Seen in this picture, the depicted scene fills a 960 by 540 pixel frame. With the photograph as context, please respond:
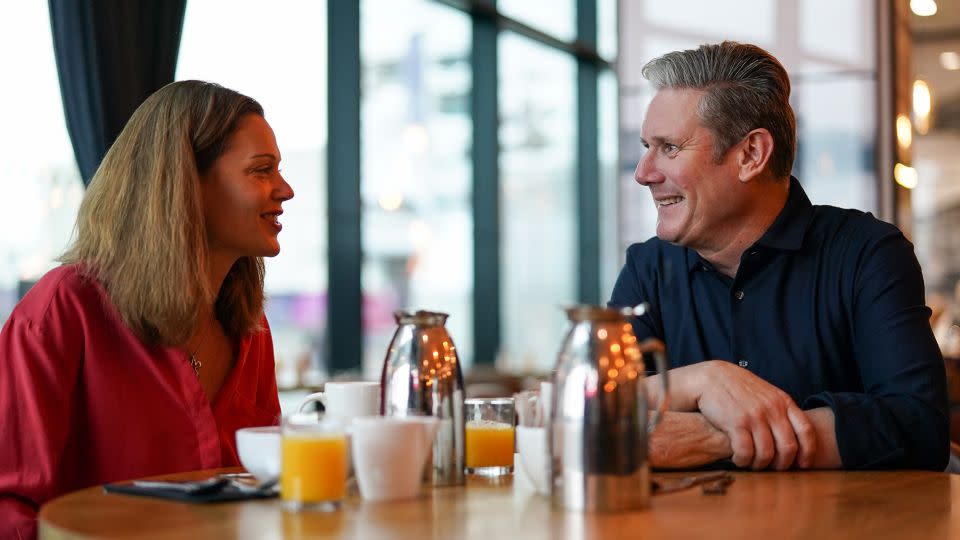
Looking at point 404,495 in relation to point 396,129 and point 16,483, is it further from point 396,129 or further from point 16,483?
point 396,129

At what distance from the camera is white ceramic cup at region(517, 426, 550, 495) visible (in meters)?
1.50

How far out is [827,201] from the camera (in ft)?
17.9

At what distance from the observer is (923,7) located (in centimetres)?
719

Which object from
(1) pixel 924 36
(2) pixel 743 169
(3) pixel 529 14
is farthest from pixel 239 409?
(1) pixel 924 36

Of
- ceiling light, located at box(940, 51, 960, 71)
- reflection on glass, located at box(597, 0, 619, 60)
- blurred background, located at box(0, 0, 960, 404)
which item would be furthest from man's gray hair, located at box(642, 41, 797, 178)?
ceiling light, located at box(940, 51, 960, 71)

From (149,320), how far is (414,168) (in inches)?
169

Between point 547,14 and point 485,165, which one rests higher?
point 547,14

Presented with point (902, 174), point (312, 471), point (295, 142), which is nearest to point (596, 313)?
point (312, 471)

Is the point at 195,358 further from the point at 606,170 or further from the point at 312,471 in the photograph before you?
the point at 606,170

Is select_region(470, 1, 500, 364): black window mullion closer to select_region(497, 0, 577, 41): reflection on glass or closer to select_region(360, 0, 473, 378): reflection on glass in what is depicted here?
select_region(360, 0, 473, 378): reflection on glass

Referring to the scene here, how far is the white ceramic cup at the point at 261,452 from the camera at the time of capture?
1530 mm

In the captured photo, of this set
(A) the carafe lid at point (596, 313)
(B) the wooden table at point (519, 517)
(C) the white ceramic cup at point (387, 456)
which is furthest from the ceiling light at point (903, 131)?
(C) the white ceramic cup at point (387, 456)

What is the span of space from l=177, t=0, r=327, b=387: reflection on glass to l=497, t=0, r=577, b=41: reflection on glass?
6.45 ft

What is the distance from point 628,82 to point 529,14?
6.31ft
